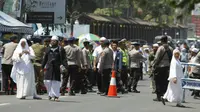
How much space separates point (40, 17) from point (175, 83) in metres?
20.8

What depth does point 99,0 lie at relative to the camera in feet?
285

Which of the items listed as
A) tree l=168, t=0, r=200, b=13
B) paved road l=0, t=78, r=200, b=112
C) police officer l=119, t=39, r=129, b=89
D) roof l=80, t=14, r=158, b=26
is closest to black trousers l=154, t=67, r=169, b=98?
paved road l=0, t=78, r=200, b=112

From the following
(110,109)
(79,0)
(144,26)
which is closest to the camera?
(110,109)

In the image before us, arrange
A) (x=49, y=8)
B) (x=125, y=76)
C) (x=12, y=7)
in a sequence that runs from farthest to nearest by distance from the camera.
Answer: (x=49, y=8) → (x=12, y=7) → (x=125, y=76)

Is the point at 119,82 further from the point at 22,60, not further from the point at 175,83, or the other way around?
the point at 175,83

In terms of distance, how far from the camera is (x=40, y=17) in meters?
36.8

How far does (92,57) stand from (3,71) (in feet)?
15.5

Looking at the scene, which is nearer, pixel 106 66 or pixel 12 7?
pixel 106 66

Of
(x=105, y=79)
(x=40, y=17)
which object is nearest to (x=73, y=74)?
(x=105, y=79)

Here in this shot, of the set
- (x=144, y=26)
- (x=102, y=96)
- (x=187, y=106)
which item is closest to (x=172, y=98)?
(x=187, y=106)

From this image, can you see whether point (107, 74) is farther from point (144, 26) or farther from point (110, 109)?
point (144, 26)

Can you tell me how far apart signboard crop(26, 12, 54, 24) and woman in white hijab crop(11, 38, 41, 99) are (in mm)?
18255

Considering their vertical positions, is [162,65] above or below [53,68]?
above

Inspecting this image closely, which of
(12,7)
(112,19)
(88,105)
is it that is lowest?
(88,105)
